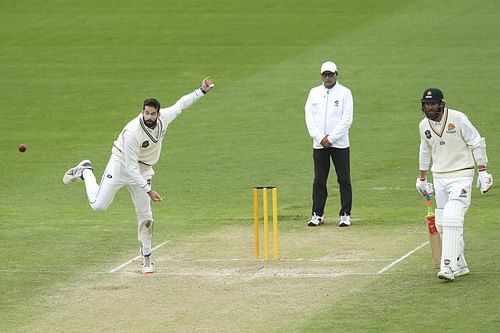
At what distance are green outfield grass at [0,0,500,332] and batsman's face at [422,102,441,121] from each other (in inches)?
60.5

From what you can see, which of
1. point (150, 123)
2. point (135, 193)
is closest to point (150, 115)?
point (150, 123)

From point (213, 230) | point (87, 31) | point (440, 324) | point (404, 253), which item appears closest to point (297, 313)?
point (440, 324)

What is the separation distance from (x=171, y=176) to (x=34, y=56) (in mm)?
10550

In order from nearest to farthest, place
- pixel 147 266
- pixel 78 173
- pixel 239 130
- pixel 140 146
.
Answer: pixel 140 146
pixel 147 266
pixel 78 173
pixel 239 130

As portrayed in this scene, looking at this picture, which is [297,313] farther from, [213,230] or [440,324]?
[213,230]

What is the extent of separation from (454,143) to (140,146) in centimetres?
313

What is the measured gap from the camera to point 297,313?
10.5 meters

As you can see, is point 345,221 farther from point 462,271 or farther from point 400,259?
point 462,271

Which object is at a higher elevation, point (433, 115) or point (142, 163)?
point (433, 115)

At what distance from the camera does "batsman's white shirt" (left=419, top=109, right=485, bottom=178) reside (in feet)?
38.2

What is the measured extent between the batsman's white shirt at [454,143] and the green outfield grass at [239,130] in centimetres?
105

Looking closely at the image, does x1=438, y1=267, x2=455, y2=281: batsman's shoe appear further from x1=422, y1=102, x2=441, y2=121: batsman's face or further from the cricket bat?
x1=422, y1=102, x2=441, y2=121: batsman's face

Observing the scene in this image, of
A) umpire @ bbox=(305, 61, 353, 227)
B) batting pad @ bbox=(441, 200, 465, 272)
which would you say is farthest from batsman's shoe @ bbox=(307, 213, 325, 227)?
batting pad @ bbox=(441, 200, 465, 272)

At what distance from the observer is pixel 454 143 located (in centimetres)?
1170
